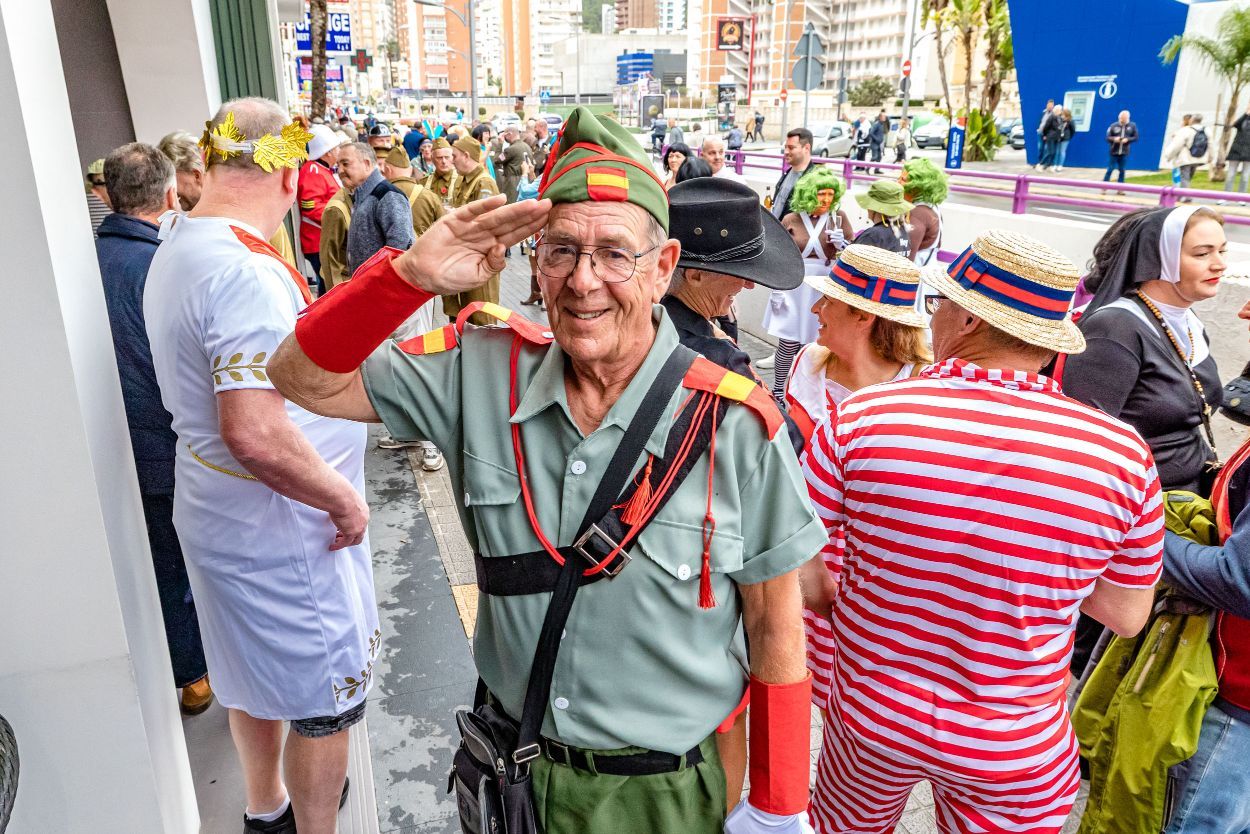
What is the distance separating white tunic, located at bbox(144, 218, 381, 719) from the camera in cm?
214

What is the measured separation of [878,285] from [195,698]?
10.1 ft

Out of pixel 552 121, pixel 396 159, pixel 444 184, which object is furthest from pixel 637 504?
pixel 552 121

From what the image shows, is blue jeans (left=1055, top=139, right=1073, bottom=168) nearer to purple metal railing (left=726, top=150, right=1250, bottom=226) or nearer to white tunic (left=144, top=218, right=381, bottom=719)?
purple metal railing (left=726, top=150, right=1250, bottom=226)

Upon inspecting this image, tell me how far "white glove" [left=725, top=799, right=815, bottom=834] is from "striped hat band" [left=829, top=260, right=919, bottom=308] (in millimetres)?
1917

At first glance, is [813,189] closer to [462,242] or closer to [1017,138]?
[462,242]

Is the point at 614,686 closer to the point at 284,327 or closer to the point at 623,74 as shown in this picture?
the point at 284,327

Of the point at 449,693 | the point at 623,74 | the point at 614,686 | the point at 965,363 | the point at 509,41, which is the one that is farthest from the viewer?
the point at 509,41

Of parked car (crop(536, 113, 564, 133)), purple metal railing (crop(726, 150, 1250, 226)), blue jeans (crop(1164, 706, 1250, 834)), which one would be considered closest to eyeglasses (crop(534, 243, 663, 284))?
blue jeans (crop(1164, 706, 1250, 834))

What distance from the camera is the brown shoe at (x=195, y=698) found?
3.42 m

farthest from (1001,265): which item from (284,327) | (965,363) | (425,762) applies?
(425,762)

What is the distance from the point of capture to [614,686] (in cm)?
153

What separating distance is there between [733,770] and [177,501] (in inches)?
65.4

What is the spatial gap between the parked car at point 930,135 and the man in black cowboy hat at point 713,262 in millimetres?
35009

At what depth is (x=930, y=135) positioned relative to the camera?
113ft
